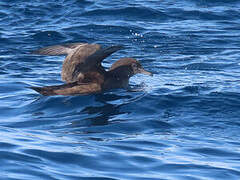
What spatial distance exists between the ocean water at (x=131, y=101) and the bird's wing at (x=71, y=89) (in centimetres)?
11

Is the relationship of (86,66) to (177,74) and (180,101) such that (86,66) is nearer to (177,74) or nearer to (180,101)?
(180,101)

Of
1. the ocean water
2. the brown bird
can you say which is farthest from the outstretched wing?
the ocean water

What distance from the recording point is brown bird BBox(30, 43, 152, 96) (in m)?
9.44

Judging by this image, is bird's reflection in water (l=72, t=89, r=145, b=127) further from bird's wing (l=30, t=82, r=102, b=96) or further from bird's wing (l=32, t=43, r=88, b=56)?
bird's wing (l=32, t=43, r=88, b=56)

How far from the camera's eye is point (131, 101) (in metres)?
9.34

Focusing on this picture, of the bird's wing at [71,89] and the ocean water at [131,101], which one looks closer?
the ocean water at [131,101]

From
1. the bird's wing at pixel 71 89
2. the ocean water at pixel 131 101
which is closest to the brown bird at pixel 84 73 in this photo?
the bird's wing at pixel 71 89

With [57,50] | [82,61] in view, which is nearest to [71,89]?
[82,61]

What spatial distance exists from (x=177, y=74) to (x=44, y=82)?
2461mm

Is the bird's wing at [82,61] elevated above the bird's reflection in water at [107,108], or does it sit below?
above

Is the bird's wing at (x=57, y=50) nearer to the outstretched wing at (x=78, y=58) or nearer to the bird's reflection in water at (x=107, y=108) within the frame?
the outstretched wing at (x=78, y=58)

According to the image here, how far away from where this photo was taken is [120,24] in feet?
51.8

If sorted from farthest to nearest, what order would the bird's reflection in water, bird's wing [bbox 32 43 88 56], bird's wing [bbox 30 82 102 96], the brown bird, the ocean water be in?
1. bird's wing [bbox 32 43 88 56]
2. the brown bird
3. bird's wing [bbox 30 82 102 96]
4. the bird's reflection in water
5. the ocean water

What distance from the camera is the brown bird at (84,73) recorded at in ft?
31.0
